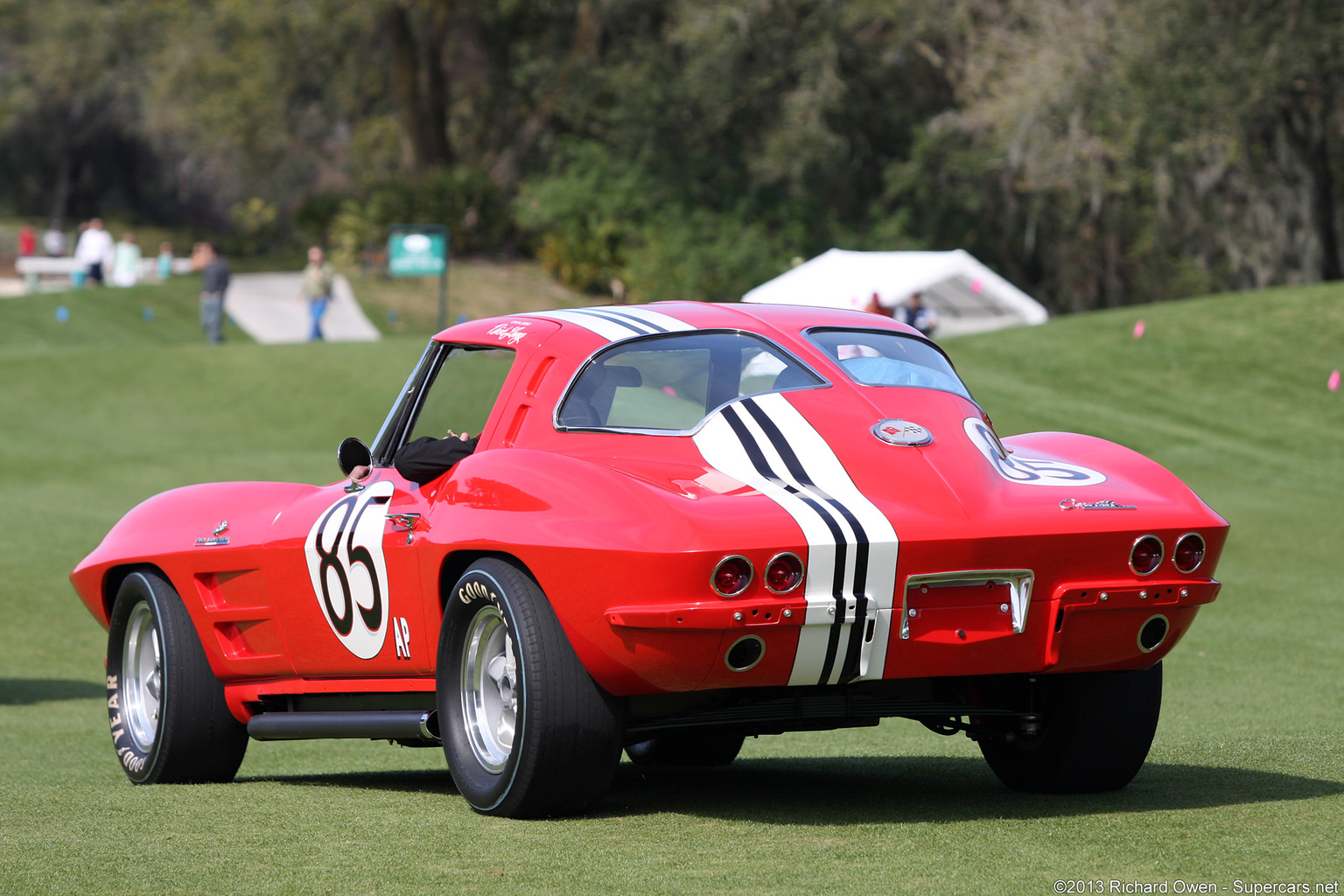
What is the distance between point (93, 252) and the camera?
43125mm

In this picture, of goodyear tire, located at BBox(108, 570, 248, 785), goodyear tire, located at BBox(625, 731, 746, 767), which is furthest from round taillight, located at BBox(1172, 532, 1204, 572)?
goodyear tire, located at BBox(108, 570, 248, 785)

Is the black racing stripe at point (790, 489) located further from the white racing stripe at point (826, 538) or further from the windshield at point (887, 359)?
the windshield at point (887, 359)

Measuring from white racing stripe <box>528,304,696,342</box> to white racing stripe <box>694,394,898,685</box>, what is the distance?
0.61 metres

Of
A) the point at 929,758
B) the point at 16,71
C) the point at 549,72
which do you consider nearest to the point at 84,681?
the point at 929,758

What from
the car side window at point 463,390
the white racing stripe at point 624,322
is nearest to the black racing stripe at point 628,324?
the white racing stripe at point 624,322

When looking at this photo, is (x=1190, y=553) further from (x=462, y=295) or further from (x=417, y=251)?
(x=462, y=295)

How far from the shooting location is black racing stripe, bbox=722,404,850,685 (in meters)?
5.20

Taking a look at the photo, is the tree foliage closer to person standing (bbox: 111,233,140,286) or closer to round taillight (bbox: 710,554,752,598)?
person standing (bbox: 111,233,140,286)

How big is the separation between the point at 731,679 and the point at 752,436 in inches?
32.4

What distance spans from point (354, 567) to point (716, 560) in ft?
6.35

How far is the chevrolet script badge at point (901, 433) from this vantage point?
5648mm

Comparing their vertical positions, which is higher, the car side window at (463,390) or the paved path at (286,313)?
the car side window at (463,390)

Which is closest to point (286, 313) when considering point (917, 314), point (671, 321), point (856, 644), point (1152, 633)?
point (917, 314)

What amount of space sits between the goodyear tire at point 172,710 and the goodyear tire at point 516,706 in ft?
5.84
